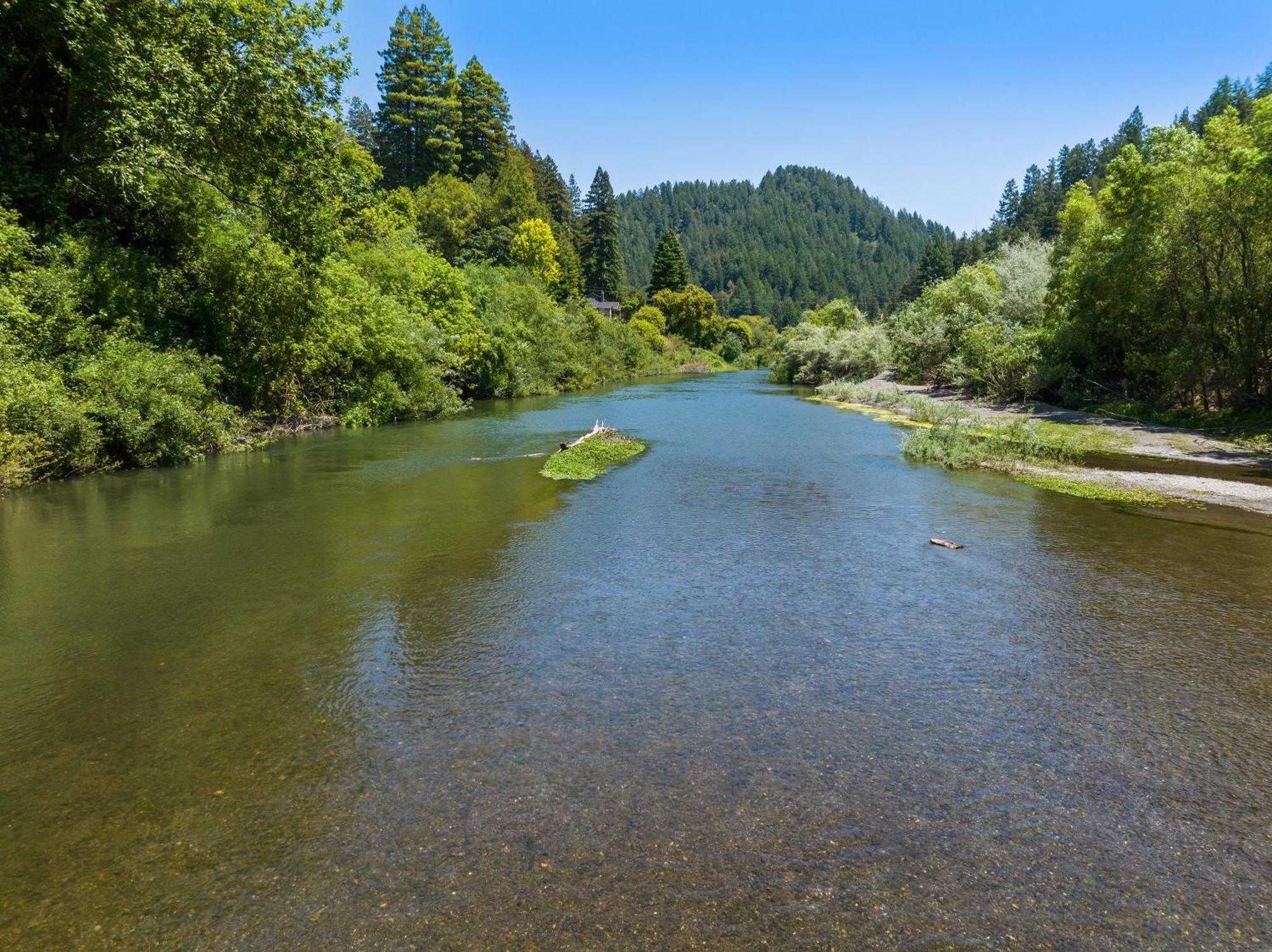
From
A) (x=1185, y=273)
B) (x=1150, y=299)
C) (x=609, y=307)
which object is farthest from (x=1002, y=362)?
(x=609, y=307)

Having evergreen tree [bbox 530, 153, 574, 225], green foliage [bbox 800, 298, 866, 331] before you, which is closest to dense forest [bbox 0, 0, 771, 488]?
green foliage [bbox 800, 298, 866, 331]

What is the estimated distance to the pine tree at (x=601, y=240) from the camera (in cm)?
10700

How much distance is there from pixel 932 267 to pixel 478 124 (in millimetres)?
78002

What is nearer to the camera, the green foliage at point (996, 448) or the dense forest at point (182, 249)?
the dense forest at point (182, 249)

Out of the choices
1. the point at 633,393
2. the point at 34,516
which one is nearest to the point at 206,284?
the point at 34,516

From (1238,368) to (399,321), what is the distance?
1427 inches

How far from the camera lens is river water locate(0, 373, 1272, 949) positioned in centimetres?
501

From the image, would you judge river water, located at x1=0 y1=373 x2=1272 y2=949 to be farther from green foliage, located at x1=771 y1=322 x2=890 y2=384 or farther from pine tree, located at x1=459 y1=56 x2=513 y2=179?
pine tree, located at x1=459 y1=56 x2=513 y2=179

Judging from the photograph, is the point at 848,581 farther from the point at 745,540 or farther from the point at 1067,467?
the point at 1067,467

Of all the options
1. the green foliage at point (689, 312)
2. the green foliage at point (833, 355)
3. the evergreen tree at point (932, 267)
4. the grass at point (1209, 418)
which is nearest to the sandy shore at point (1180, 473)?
the grass at point (1209, 418)

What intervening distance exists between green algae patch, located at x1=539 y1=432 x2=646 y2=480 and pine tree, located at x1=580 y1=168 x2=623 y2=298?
274 ft

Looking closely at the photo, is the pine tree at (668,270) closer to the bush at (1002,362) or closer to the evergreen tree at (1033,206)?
the evergreen tree at (1033,206)

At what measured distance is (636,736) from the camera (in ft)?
24.0

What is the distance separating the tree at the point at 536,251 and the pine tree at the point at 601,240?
25.1 m
